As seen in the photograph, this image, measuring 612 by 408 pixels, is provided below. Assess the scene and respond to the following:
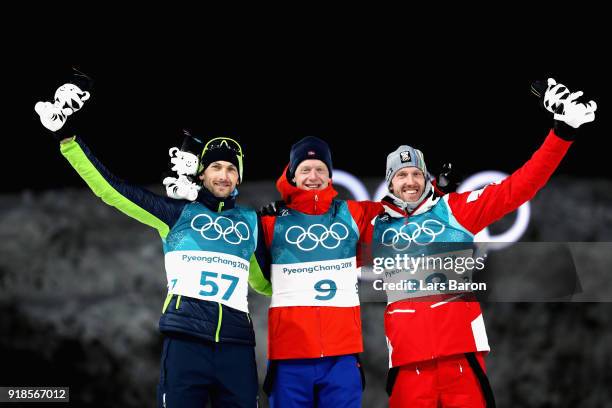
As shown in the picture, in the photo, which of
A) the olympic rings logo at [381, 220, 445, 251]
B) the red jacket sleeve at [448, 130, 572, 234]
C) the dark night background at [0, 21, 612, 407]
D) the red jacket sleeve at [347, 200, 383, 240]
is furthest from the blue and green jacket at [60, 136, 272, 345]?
the dark night background at [0, 21, 612, 407]

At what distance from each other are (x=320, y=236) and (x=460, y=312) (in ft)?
2.30

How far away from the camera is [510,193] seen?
10.4 feet

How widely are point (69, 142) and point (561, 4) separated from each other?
352 centimetres

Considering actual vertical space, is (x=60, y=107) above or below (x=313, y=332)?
above

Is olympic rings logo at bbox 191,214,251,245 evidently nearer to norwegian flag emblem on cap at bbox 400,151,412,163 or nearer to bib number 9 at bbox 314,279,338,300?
bib number 9 at bbox 314,279,338,300

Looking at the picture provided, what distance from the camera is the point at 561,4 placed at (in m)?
4.89

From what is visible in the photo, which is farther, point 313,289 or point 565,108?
point 313,289

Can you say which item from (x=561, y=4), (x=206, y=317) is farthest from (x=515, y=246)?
(x=206, y=317)

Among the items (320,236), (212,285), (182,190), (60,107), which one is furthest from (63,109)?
(320,236)

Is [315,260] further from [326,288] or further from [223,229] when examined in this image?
[223,229]

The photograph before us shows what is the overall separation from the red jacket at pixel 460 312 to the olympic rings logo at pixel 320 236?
388mm

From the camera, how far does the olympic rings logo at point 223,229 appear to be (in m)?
3.11

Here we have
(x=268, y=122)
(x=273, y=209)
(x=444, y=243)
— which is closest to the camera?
(x=444, y=243)

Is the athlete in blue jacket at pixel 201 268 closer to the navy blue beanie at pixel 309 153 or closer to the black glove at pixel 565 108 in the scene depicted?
the navy blue beanie at pixel 309 153
